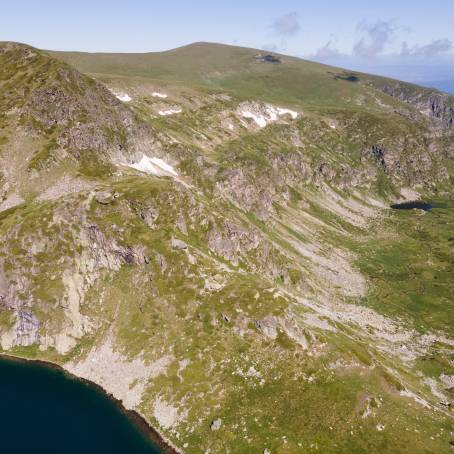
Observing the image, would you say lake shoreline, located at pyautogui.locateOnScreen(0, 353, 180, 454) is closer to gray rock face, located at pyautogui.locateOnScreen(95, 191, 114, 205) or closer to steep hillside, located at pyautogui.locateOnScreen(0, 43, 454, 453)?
steep hillside, located at pyautogui.locateOnScreen(0, 43, 454, 453)

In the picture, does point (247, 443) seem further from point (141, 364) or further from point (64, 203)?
point (64, 203)

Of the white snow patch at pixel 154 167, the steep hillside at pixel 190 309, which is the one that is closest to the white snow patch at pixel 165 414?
the steep hillside at pixel 190 309

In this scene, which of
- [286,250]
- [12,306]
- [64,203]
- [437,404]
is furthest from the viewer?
[286,250]

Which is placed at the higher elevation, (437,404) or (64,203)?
(64,203)

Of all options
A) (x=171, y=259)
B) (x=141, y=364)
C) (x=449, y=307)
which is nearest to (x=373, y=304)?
(x=449, y=307)

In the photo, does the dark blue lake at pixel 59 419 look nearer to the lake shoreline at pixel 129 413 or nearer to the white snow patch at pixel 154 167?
the lake shoreline at pixel 129 413

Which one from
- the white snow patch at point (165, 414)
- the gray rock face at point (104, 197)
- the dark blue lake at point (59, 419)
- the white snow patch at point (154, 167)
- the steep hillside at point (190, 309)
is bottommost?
the dark blue lake at point (59, 419)
